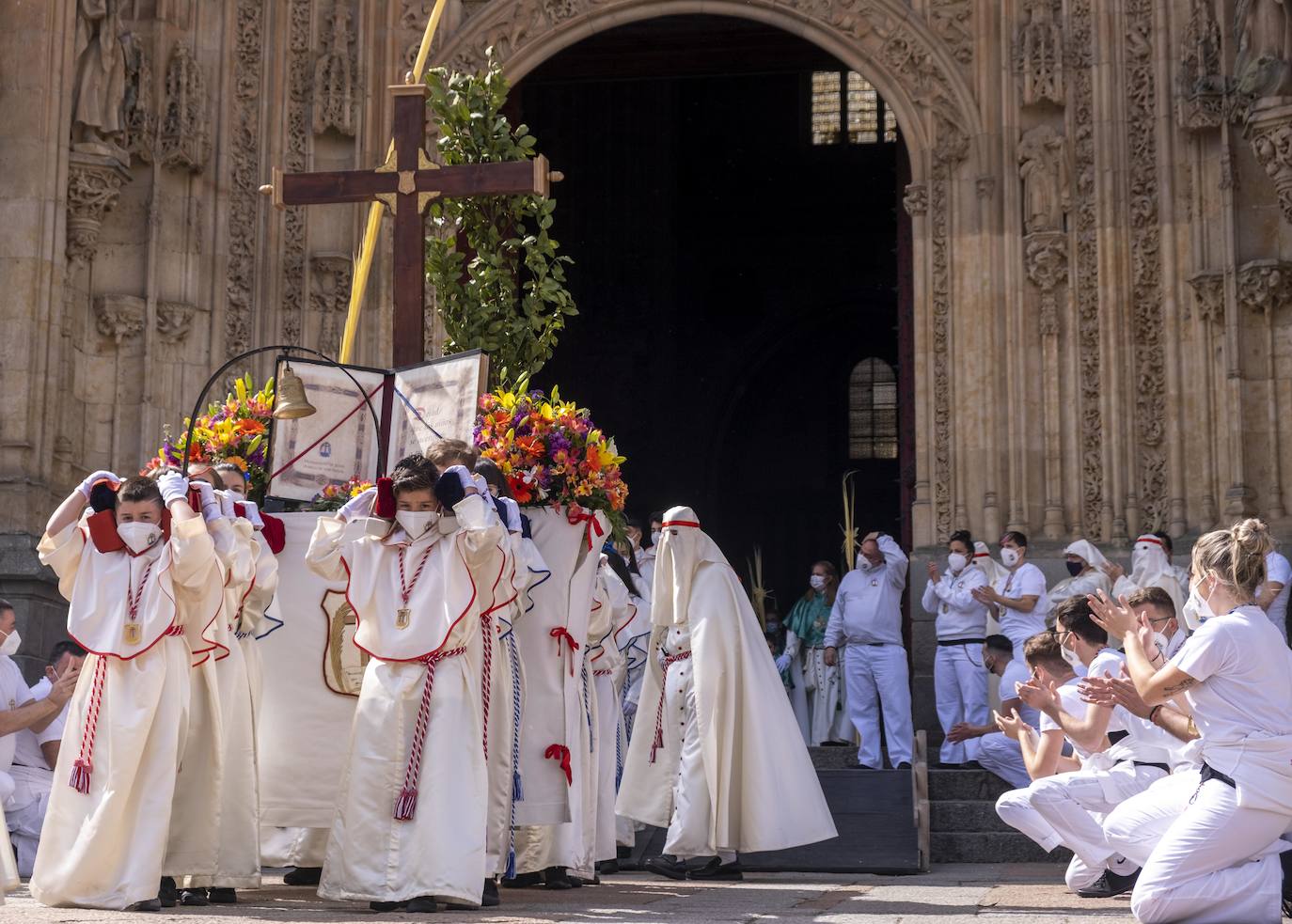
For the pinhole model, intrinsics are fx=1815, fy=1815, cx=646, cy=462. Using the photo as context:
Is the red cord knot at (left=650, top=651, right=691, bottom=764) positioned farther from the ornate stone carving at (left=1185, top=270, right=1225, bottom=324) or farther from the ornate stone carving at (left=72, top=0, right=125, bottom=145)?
the ornate stone carving at (left=72, top=0, right=125, bottom=145)

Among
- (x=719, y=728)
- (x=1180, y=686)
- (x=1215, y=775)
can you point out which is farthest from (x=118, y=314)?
(x=1215, y=775)

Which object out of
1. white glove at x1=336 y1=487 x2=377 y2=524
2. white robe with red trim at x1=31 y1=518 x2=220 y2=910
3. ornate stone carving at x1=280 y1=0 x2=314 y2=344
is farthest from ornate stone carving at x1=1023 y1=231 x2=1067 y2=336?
white robe with red trim at x1=31 y1=518 x2=220 y2=910

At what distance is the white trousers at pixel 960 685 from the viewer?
42.4 feet

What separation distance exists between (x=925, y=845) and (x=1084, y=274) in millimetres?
5726

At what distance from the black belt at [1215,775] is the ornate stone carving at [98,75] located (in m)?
10.5

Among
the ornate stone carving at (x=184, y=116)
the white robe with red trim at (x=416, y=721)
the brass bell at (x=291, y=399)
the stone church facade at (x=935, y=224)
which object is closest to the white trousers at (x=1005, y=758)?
the stone church facade at (x=935, y=224)

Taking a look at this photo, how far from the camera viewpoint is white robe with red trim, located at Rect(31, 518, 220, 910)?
6.38 m

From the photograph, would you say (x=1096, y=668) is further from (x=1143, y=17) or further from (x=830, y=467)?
(x=830, y=467)

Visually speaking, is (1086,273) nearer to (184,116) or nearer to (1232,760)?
(184,116)

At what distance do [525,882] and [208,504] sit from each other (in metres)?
2.39

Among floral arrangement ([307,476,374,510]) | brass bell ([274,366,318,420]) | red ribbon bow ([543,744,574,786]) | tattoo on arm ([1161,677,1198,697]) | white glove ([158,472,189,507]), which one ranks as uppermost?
brass bell ([274,366,318,420])

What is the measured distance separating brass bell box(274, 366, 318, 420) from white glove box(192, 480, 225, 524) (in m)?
1.01

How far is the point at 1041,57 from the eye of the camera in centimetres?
1445

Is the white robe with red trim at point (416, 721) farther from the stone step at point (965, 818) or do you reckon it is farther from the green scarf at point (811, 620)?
the green scarf at point (811, 620)
